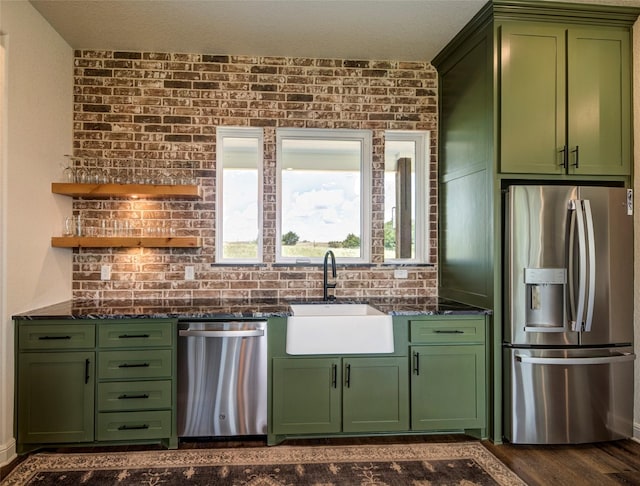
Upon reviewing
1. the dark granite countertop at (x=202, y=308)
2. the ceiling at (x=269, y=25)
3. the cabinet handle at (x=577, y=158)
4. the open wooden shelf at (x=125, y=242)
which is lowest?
the dark granite countertop at (x=202, y=308)

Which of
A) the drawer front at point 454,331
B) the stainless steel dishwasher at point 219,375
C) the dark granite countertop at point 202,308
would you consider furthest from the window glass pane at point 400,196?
the stainless steel dishwasher at point 219,375

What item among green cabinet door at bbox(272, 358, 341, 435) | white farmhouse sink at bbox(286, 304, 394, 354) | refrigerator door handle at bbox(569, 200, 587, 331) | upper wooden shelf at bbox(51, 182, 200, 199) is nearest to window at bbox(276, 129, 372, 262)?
upper wooden shelf at bbox(51, 182, 200, 199)

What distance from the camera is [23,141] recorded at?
294cm

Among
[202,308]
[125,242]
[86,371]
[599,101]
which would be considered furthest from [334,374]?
[599,101]

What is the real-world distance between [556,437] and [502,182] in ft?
5.57

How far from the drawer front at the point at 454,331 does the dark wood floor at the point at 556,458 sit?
68 centimetres

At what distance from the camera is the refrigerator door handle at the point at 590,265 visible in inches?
115

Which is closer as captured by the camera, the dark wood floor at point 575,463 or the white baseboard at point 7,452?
the dark wood floor at point 575,463

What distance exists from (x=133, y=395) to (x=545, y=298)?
2.71 m

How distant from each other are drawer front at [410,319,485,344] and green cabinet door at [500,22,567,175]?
1.05 meters

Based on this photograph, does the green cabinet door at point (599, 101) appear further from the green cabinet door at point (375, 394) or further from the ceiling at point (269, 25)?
the green cabinet door at point (375, 394)

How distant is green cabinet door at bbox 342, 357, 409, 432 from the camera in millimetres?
3029

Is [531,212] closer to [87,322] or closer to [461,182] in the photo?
[461,182]

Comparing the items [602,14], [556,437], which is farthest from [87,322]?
[602,14]
